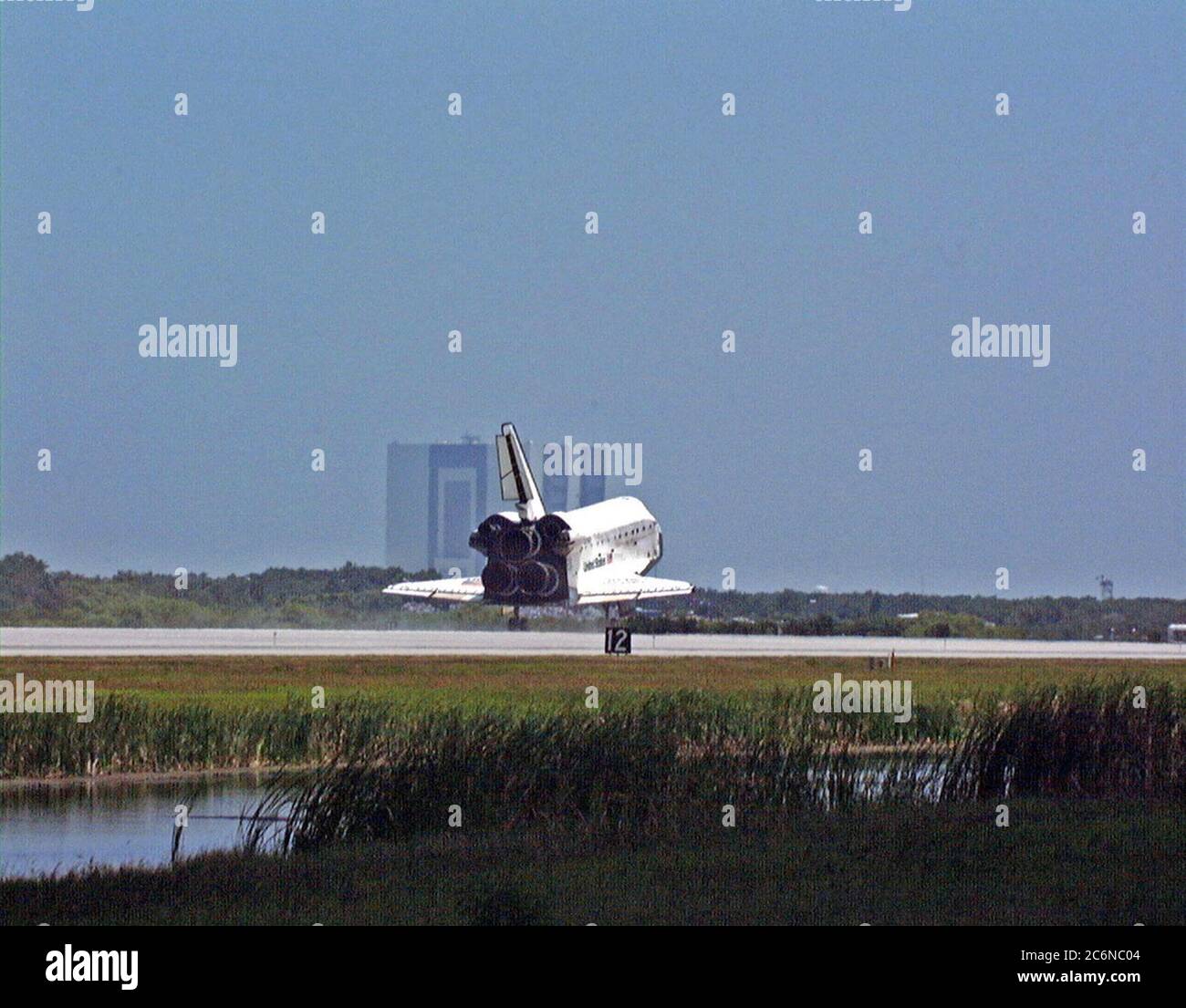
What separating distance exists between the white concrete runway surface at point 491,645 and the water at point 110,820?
Answer: 56.4 feet

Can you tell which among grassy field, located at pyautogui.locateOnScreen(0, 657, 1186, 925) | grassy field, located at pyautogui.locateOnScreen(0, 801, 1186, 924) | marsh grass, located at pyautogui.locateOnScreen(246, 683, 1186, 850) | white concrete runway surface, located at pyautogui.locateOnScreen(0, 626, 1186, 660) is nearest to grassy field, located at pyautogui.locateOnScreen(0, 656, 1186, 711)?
grassy field, located at pyautogui.locateOnScreen(0, 657, 1186, 925)

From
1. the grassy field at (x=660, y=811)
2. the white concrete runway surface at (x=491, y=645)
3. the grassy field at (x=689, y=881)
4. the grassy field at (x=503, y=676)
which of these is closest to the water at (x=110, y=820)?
the grassy field at (x=660, y=811)

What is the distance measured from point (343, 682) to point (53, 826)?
14.3 metres

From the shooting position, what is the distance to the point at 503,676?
1522 inches

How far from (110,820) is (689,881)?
28.9 feet

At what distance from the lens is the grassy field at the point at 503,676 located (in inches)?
1246

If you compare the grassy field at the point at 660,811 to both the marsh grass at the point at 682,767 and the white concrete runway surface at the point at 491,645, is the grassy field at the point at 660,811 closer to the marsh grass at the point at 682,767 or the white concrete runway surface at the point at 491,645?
the marsh grass at the point at 682,767

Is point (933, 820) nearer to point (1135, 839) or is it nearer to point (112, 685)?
point (1135, 839)

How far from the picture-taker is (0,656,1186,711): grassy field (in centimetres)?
3166

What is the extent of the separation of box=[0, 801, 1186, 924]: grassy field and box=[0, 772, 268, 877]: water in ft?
6.16

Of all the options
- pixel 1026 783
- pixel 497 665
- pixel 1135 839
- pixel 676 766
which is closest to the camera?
pixel 1135 839
